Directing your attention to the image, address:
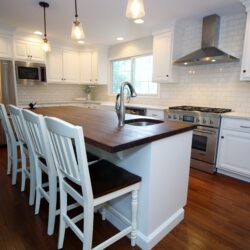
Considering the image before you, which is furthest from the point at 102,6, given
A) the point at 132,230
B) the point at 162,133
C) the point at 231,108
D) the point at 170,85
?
the point at 132,230

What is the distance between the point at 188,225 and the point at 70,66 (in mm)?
4573

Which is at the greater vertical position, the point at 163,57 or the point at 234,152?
the point at 163,57

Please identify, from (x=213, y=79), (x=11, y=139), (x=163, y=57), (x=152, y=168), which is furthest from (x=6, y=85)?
(x=213, y=79)

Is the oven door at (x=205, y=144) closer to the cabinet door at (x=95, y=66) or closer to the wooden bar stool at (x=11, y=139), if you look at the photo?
the wooden bar stool at (x=11, y=139)

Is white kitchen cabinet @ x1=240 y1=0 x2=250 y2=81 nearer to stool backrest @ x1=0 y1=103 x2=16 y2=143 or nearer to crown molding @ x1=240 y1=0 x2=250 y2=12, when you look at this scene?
crown molding @ x1=240 y1=0 x2=250 y2=12

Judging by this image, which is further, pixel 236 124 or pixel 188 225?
pixel 236 124

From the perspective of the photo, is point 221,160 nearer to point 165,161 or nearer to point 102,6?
point 165,161

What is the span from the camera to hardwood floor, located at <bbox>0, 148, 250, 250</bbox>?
154cm

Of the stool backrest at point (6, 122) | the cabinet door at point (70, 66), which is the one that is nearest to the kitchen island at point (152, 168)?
the stool backrest at point (6, 122)

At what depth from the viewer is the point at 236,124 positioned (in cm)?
259

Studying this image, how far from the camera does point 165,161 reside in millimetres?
1495

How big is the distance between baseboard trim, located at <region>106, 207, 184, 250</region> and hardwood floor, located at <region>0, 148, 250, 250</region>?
1.7 inches

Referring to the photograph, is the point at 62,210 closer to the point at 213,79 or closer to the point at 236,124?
the point at 236,124

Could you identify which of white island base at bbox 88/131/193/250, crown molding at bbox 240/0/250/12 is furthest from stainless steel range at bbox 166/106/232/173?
crown molding at bbox 240/0/250/12
